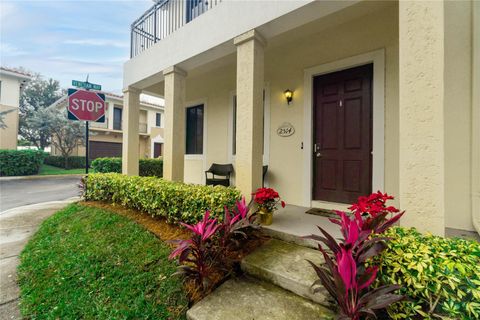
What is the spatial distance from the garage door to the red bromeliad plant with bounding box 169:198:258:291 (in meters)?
18.9

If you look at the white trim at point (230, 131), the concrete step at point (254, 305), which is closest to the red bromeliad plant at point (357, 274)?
the concrete step at point (254, 305)

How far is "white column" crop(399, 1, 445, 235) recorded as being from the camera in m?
1.81

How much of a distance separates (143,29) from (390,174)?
22.0ft

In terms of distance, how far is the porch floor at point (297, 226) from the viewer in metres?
2.54

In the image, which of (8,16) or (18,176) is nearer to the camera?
(8,16)

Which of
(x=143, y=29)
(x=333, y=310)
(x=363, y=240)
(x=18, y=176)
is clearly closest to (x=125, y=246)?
→ (x=333, y=310)

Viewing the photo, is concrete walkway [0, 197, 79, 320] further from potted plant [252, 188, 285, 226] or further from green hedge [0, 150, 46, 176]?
green hedge [0, 150, 46, 176]

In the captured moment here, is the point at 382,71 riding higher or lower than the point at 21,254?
higher

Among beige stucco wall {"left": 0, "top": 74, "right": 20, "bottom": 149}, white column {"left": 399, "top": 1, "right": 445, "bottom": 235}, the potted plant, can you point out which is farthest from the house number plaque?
beige stucco wall {"left": 0, "top": 74, "right": 20, "bottom": 149}

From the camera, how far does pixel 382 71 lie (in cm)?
331

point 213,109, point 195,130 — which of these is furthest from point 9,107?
point 213,109

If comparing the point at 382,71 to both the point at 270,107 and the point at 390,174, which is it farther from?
the point at 270,107

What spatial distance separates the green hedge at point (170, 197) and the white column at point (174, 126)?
25.2 inches

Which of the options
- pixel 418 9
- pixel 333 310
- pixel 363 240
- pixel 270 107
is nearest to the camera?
pixel 363 240
